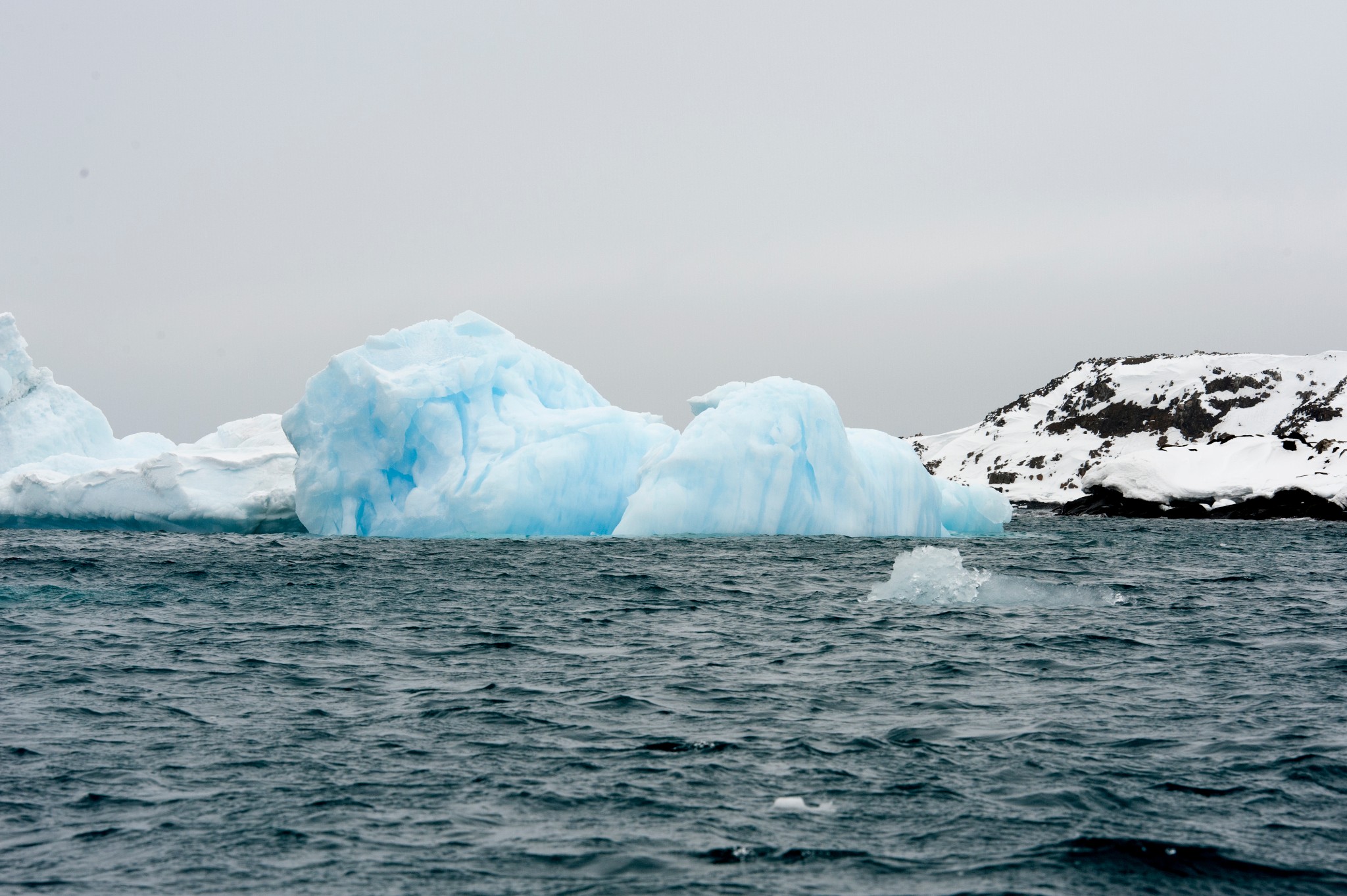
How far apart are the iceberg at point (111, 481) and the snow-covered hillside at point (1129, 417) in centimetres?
3935

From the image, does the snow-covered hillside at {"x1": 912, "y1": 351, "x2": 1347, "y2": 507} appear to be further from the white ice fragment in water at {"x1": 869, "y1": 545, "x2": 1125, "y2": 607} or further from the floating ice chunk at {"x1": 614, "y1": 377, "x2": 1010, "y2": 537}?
the white ice fragment in water at {"x1": 869, "y1": 545, "x2": 1125, "y2": 607}

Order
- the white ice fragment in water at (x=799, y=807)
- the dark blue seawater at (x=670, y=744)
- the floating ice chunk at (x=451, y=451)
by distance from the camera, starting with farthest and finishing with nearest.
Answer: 1. the floating ice chunk at (x=451, y=451)
2. the white ice fragment in water at (x=799, y=807)
3. the dark blue seawater at (x=670, y=744)

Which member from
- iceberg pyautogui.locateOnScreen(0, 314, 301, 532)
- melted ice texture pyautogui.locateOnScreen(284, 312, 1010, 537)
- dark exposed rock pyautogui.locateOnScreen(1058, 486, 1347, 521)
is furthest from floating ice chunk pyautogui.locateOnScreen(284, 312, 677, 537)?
dark exposed rock pyautogui.locateOnScreen(1058, 486, 1347, 521)

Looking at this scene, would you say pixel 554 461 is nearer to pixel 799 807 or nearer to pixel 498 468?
pixel 498 468

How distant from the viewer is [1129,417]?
273 ft

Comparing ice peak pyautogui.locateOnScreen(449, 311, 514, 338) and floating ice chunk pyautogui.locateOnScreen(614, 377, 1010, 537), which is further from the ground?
ice peak pyautogui.locateOnScreen(449, 311, 514, 338)

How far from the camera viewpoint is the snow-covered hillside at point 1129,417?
73812 mm

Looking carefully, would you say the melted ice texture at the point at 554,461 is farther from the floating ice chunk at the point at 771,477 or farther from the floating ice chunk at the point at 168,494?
the floating ice chunk at the point at 168,494

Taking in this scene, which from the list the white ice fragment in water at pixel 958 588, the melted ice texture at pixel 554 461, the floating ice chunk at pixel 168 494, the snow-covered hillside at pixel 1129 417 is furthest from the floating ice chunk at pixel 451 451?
the snow-covered hillside at pixel 1129 417

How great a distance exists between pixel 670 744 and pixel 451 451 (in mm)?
23652

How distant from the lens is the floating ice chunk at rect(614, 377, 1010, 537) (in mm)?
29281

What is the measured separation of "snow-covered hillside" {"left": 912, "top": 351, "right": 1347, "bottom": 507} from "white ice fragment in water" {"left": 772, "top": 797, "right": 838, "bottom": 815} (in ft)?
172

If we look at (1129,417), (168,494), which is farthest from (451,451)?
(1129,417)

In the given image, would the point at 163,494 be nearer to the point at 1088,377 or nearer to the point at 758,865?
the point at 758,865
